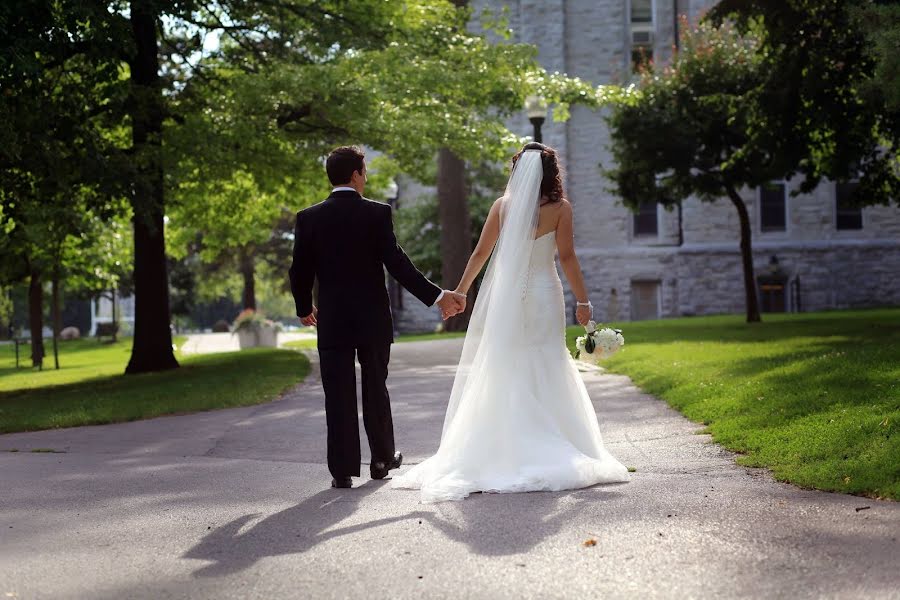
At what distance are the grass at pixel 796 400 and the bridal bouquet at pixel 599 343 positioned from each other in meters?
1.20

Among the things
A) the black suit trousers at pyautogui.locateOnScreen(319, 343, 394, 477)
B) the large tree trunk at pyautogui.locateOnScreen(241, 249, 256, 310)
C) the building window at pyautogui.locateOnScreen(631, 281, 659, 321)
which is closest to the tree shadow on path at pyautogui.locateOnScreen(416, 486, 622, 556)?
the black suit trousers at pyautogui.locateOnScreen(319, 343, 394, 477)

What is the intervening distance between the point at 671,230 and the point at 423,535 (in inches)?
1509

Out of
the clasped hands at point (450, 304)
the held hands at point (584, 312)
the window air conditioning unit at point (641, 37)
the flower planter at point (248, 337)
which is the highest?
the window air conditioning unit at point (641, 37)

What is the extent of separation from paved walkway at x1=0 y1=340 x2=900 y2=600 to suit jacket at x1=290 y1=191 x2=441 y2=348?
107cm

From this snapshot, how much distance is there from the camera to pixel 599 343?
805 centimetres

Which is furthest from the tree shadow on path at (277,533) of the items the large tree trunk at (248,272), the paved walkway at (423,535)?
the large tree trunk at (248,272)

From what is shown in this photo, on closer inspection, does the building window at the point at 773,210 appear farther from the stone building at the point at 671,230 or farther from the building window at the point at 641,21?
the building window at the point at 641,21

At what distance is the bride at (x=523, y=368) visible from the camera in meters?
7.06

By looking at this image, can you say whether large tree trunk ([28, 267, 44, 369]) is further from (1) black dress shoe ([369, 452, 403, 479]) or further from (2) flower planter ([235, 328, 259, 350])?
(1) black dress shoe ([369, 452, 403, 479])

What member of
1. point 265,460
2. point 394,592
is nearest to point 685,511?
point 394,592

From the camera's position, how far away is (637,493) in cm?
661

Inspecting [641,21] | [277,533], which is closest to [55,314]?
[641,21]

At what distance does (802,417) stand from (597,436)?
2483mm

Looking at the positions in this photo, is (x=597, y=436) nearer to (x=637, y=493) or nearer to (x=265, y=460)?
(x=637, y=493)
